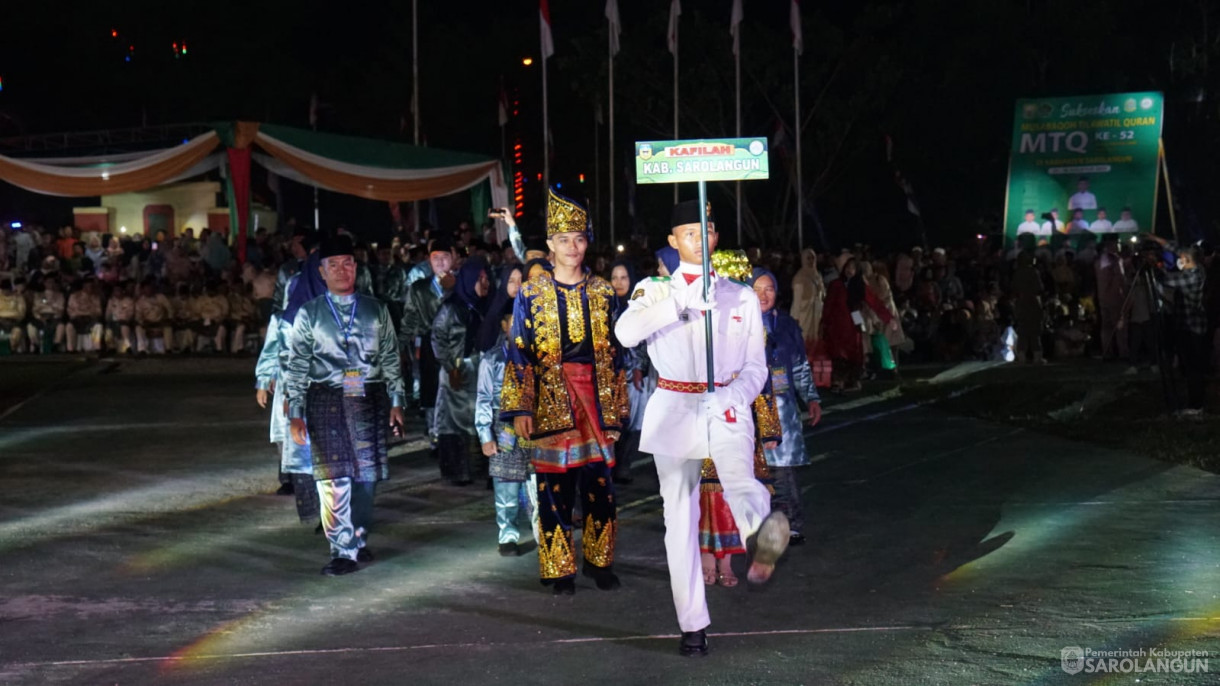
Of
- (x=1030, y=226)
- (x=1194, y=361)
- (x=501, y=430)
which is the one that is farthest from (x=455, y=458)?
(x=1030, y=226)

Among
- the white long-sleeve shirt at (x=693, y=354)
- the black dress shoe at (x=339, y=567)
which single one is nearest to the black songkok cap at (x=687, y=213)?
the white long-sleeve shirt at (x=693, y=354)

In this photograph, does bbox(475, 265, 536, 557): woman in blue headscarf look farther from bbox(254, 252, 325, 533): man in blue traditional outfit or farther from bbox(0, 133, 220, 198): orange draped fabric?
bbox(0, 133, 220, 198): orange draped fabric

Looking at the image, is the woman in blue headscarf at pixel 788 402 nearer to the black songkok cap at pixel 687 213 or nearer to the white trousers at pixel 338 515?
the black songkok cap at pixel 687 213

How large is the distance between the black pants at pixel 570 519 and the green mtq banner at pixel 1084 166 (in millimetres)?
22324

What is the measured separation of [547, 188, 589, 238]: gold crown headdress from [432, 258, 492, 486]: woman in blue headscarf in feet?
9.03

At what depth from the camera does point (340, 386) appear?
8805mm

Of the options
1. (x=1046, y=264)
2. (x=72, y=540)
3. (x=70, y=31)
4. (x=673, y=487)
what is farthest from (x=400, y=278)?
(x=70, y=31)

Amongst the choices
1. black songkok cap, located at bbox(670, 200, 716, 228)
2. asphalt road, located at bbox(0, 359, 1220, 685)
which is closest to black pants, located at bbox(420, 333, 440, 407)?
asphalt road, located at bbox(0, 359, 1220, 685)

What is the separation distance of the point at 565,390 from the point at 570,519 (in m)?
0.68

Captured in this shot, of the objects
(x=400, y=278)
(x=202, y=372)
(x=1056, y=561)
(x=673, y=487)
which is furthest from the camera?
(x=202, y=372)

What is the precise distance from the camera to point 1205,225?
46.9 metres

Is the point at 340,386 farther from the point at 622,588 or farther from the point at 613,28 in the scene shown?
the point at 613,28

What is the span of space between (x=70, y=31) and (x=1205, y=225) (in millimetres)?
33286

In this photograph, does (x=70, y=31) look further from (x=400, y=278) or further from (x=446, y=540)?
(x=446, y=540)
